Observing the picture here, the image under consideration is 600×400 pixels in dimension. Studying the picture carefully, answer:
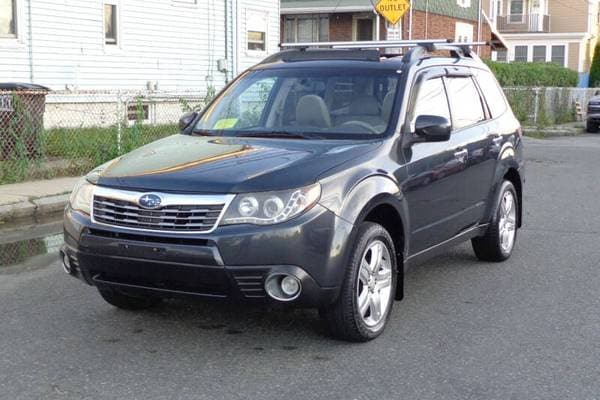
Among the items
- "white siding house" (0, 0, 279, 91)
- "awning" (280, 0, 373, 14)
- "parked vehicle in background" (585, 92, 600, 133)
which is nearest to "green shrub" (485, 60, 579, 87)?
"parked vehicle in background" (585, 92, 600, 133)

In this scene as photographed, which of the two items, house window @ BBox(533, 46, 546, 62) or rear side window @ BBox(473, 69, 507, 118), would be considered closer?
rear side window @ BBox(473, 69, 507, 118)

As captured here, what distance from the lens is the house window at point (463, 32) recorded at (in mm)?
35469

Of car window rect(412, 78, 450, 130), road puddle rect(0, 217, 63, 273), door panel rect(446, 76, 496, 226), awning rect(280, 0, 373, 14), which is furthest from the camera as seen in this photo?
awning rect(280, 0, 373, 14)

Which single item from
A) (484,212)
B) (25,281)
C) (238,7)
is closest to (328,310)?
(484,212)

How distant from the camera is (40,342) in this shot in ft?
16.9

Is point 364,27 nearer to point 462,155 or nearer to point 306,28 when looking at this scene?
point 306,28

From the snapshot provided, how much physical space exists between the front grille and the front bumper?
5 centimetres

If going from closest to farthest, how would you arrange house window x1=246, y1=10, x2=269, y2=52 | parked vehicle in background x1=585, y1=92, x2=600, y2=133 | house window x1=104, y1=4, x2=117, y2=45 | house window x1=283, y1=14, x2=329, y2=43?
house window x1=104, y1=4, x2=117, y2=45, house window x1=246, y1=10, x2=269, y2=52, parked vehicle in background x1=585, y1=92, x2=600, y2=133, house window x1=283, y1=14, x2=329, y2=43

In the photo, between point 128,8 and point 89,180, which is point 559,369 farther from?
point 128,8

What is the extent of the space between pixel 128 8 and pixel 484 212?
13.0 meters

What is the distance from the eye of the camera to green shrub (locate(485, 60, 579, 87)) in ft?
108

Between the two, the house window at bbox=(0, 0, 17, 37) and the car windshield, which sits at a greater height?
the house window at bbox=(0, 0, 17, 37)

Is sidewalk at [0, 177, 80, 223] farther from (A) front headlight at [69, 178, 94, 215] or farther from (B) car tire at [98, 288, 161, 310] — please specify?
(A) front headlight at [69, 178, 94, 215]

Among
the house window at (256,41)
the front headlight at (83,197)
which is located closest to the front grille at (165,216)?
the front headlight at (83,197)
